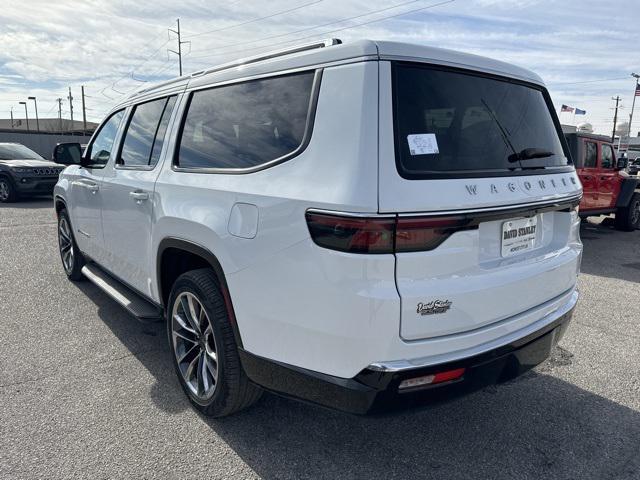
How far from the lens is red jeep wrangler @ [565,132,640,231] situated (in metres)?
8.78

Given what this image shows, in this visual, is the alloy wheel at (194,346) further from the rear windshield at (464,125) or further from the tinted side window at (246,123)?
the rear windshield at (464,125)

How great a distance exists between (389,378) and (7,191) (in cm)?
1387

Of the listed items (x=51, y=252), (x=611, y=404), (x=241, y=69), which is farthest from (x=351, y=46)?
(x=51, y=252)

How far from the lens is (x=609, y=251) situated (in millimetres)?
8156

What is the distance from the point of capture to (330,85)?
206cm

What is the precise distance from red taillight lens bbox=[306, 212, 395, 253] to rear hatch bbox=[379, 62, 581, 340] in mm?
47

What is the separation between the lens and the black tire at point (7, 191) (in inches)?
498

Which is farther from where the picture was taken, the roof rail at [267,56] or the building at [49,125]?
the building at [49,125]

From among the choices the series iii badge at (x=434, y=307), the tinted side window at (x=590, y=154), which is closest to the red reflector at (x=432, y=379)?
the series iii badge at (x=434, y=307)

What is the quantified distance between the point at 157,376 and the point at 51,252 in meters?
4.67

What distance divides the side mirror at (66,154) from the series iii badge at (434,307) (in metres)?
4.00

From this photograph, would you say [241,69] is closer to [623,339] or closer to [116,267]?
[116,267]

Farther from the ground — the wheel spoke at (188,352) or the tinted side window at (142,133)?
the tinted side window at (142,133)

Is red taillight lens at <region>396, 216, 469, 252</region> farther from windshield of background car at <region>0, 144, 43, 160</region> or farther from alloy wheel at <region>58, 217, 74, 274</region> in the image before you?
windshield of background car at <region>0, 144, 43, 160</region>
